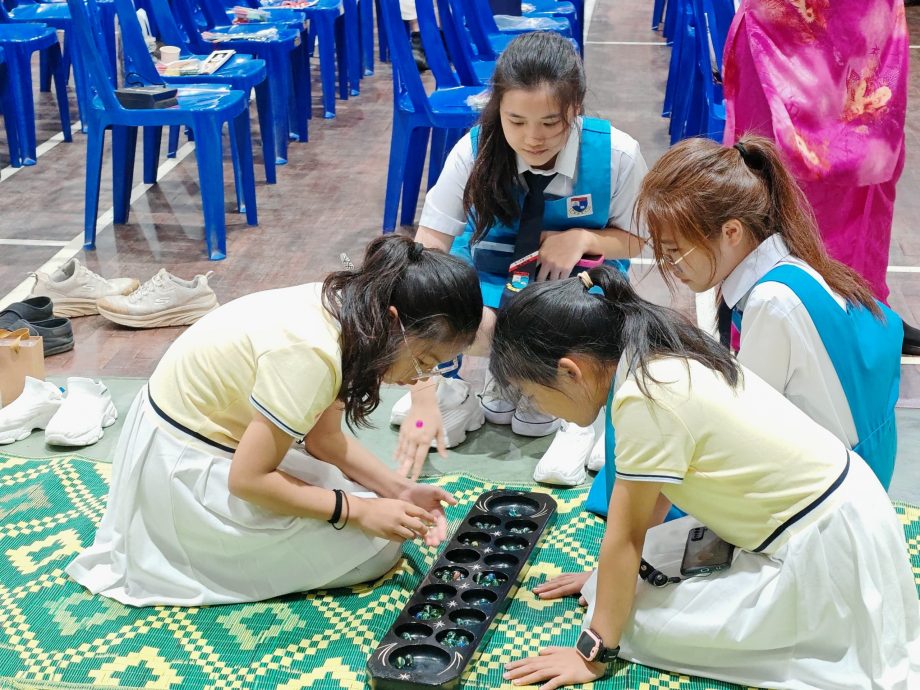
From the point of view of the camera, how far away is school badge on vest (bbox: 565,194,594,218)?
270cm

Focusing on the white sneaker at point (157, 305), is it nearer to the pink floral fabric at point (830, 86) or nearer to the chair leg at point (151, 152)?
the chair leg at point (151, 152)

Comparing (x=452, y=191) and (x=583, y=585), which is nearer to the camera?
(x=583, y=585)

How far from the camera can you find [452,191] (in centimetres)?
270

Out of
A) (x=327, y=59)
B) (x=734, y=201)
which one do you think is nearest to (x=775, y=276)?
(x=734, y=201)

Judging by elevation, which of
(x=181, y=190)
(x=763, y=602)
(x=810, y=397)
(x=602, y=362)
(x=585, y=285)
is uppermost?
(x=585, y=285)

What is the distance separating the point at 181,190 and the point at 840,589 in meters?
3.63

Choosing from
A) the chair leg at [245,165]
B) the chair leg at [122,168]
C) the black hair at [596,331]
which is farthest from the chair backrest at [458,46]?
the black hair at [596,331]

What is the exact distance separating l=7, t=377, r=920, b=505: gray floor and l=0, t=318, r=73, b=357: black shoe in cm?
44

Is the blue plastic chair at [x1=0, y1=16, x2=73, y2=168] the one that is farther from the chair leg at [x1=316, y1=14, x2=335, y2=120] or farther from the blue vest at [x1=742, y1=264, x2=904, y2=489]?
the blue vest at [x1=742, y1=264, x2=904, y2=489]

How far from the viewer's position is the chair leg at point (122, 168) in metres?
4.23

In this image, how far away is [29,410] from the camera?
2705 millimetres

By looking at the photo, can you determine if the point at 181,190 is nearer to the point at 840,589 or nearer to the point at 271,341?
the point at 271,341

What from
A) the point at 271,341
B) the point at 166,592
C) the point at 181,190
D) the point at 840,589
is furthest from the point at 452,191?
the point at 181,190

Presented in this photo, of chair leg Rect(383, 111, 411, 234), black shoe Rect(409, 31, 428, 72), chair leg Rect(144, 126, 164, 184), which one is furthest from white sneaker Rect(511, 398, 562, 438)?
→ black shoe Rect(409, 31, 428, 72)
